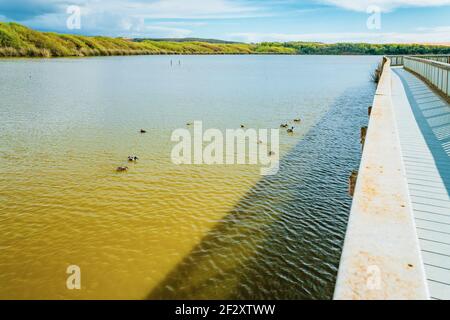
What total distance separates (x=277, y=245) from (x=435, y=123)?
7.13m

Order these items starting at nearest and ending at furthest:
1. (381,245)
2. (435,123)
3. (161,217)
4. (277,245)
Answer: (381,245) → (277,245) → (161,217) → (435,123)

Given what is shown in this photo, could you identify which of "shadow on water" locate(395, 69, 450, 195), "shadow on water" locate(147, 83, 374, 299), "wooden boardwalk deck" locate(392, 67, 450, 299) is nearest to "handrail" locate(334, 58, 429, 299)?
"wooden boardwalk deck" locate(392, 67, 450, 299)

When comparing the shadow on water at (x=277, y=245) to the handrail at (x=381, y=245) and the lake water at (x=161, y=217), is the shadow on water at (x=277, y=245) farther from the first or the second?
the handrail at (x=381, y=245)

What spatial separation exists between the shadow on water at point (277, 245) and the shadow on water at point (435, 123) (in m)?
2.65

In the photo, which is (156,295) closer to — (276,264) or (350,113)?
(276,264)

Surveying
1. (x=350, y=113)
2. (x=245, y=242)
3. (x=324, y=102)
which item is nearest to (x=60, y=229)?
(x=245, y=242)

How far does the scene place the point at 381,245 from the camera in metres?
2.80

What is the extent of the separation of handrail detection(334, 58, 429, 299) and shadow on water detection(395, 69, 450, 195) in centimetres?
319

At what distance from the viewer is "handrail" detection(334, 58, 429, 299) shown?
2.38 metres

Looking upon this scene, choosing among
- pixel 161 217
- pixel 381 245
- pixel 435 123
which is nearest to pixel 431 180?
pixel 381 245

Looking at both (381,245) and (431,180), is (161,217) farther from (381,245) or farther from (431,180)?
(381,245)

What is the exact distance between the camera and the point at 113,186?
1242 cm

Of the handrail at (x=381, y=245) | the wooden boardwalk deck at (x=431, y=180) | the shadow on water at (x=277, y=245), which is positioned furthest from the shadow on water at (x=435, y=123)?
the handrail at (x=381, y=245)

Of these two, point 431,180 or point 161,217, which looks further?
point 161,217
